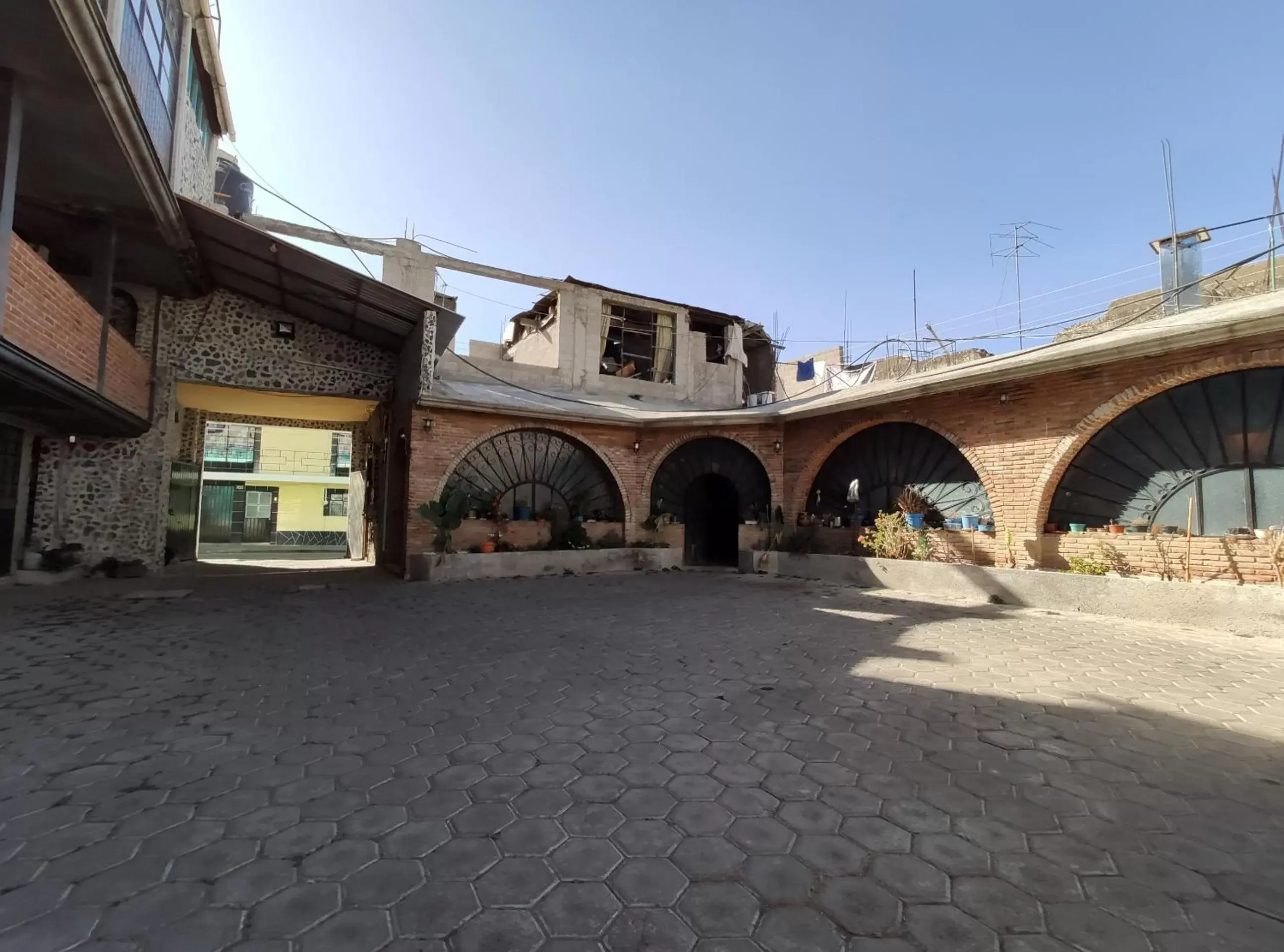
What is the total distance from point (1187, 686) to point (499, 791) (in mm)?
4790

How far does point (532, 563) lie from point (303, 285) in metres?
6.22

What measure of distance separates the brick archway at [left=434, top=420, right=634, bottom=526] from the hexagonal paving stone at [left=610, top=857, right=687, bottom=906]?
933 cm

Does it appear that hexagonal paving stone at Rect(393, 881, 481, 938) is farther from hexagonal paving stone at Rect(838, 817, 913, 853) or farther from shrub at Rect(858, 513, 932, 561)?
shrub at Rect(858, 513, 932, 561)

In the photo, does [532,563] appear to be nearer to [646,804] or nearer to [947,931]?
[646,804]

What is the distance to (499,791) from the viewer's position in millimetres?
2512

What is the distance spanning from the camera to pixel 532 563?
425 inches

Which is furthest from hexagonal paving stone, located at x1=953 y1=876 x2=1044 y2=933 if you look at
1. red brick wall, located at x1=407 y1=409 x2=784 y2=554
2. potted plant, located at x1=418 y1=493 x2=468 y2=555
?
red brick wall, located at x1=407 y1=409 x2=784 y2=554

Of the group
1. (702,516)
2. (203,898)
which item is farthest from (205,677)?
(702,516)

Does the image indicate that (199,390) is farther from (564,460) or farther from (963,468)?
(963,468)

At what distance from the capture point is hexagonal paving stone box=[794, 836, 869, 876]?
1981 mm

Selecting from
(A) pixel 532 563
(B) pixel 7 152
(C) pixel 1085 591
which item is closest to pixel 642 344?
(A) pixel 532 563

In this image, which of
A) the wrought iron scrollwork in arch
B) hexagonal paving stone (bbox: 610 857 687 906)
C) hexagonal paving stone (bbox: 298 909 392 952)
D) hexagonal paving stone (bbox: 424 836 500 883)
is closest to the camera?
hexagonal paving stone (bbox: 298 909 392 952)

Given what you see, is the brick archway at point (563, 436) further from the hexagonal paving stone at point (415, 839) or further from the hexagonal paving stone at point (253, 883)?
the hexagonal paving stone at point (253, 883)

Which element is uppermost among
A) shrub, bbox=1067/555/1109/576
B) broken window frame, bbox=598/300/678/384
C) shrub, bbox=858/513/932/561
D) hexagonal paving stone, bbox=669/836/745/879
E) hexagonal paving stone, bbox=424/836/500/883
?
broken window frame, bbox=598/300/678/384
